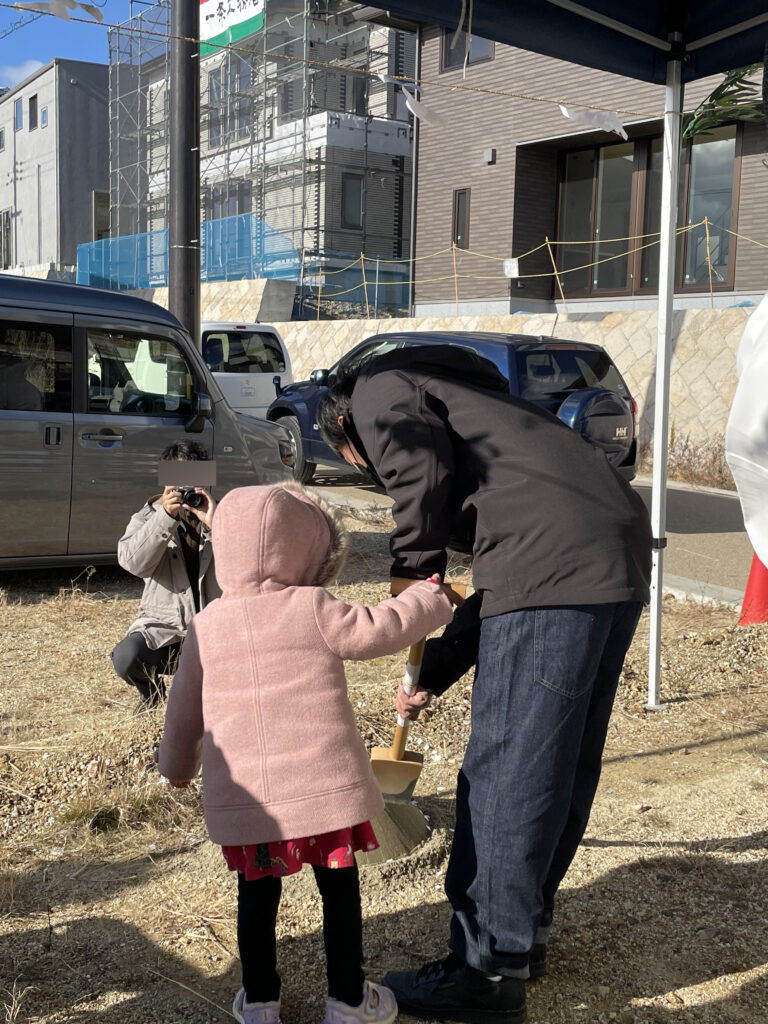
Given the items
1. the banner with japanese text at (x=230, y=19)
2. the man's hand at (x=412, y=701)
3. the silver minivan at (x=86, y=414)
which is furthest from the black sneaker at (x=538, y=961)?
the banner with japanese text at (x=230, y=19)

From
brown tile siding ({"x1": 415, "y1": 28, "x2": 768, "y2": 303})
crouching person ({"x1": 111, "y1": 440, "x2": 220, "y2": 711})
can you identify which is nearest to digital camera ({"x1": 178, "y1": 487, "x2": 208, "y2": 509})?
crouching person ({"x1": 111, "y1": 440, "x2": 220, "y2": 711})

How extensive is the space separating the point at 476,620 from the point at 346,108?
3024 centimetres

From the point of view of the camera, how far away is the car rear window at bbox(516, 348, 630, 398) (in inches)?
360

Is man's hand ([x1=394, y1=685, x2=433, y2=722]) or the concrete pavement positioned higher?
man's hand ([x1=394, y1=685, x2=433, y2=722])

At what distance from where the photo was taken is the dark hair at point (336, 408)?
2529 mm

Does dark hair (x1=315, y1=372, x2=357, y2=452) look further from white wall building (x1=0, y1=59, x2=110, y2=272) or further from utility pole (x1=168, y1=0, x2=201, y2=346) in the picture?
white wall building (x1=0, y1=59, x2=110, y2=272)

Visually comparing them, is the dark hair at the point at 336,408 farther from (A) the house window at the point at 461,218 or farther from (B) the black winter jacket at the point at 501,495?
(A) the house window at the point at 461,218

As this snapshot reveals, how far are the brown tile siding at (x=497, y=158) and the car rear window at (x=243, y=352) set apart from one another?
802 centimetres

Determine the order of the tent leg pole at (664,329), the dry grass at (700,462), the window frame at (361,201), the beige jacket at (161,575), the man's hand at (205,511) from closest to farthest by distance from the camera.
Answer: the man's hand at (205,511) → the beige jacket at (161,575) → the tent leg pole at (664,329) → the dry grass at (700,462) → the window frame at (361,201)

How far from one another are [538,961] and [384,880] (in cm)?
59

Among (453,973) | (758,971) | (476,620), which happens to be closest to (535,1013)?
(453,973)

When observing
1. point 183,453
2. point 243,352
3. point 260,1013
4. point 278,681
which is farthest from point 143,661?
point 243,352

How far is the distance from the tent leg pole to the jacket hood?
2.50 m

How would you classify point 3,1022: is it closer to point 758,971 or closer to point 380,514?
point 758,971
